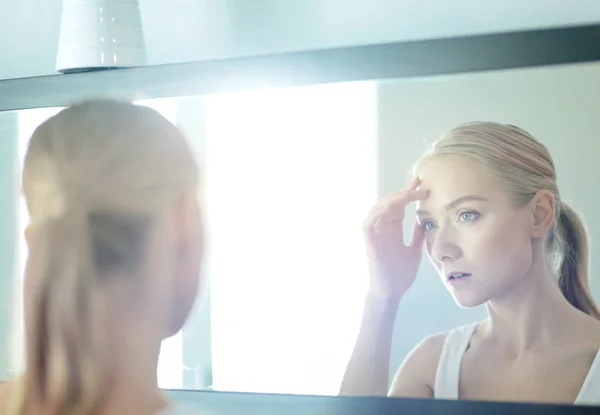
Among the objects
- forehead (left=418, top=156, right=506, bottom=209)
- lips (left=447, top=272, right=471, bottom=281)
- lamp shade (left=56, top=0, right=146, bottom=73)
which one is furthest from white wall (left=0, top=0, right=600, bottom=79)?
lips (left=447, top=272, right=471, bottom=281)

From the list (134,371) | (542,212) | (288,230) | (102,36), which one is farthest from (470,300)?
(102,36)

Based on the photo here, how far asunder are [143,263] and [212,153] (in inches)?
7.2

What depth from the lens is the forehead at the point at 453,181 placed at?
0.93 m

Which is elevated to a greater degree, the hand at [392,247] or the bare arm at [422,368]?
the hand at [392,247]

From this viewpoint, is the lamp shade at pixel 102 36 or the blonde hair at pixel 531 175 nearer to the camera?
the blonde hair at pixel 531 175

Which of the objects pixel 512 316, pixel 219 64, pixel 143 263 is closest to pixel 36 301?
pixel 143 263

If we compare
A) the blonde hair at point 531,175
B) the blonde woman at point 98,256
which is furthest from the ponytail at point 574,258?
the blonde woman at point 98,256

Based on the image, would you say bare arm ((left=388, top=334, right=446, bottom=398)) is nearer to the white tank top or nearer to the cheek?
the white tank top

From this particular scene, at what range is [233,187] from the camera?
101 cm

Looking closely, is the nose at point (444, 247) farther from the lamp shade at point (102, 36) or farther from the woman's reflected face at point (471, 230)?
the lamp shade at point (102, 36)

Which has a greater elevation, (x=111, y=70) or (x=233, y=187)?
(x=111, y=70)

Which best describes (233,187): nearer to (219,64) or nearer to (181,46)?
(219,64)

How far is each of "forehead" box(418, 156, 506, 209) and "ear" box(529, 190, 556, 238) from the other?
0.13 feet

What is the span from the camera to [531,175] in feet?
3.00
